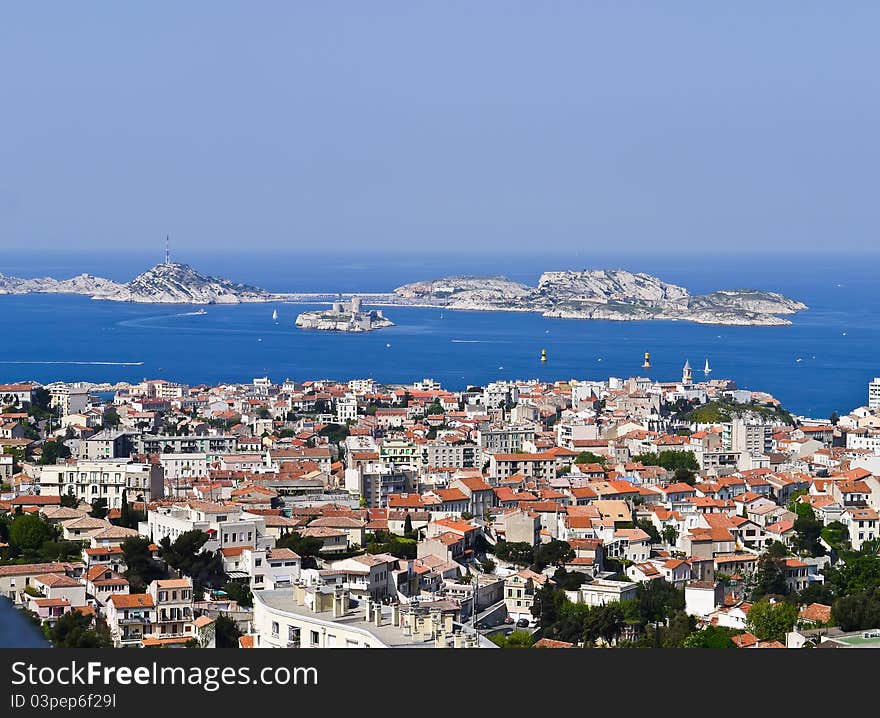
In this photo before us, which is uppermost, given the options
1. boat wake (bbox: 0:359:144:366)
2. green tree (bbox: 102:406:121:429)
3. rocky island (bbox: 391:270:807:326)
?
rocky island (bbox: 391:270:807:326)

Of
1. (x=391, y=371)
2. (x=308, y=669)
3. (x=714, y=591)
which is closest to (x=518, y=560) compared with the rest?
(x=714, y=591)

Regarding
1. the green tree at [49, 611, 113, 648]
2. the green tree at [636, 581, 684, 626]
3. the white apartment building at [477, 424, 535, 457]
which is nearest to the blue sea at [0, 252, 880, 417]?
the white apartment building at [477, 424, 535, 457]

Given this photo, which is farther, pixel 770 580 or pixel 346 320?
pixel 346 320

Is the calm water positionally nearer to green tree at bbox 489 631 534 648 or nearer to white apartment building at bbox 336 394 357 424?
green tree at bbox 489 631 534 648

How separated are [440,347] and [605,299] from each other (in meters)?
20.5

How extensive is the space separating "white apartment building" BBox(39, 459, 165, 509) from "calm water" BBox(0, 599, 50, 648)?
3.82 m

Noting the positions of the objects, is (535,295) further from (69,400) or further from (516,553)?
(516,553)

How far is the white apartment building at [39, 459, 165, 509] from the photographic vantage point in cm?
1337

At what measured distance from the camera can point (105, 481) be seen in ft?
44.5

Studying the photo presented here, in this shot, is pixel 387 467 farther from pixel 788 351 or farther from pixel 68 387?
pixel 788 351

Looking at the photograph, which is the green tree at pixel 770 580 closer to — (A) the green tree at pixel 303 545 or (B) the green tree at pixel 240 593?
(A) the green tree at pixel 303 545

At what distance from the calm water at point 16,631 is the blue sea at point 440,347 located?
55.5ft

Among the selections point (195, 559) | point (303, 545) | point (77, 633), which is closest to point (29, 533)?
point (195, 559)

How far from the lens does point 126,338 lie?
42.1 meters
